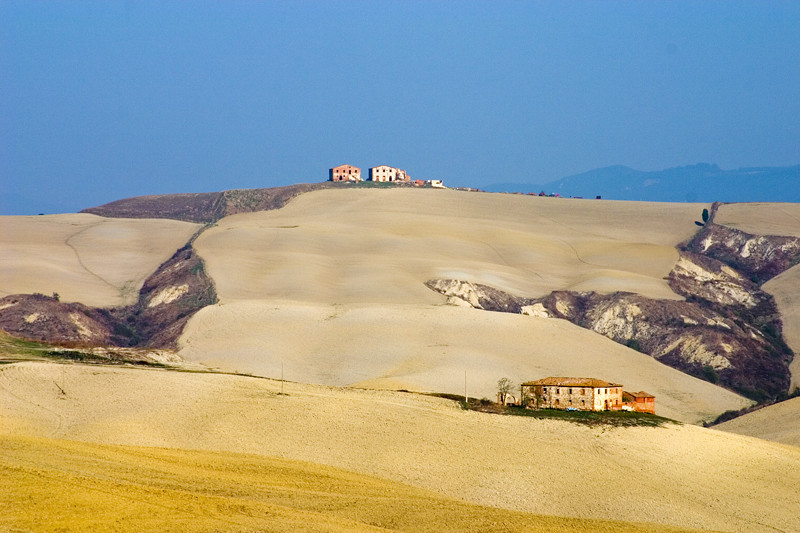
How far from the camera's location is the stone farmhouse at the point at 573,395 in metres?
72.3

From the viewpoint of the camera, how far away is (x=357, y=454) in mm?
55656

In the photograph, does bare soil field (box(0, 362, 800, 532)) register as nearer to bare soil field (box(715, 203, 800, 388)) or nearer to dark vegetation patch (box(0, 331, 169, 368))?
dark vegetation patch (box(0, 331, 169, 368))

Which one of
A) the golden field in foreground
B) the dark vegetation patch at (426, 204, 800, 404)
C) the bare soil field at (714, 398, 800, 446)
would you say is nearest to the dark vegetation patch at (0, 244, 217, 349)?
the dark vegetation patch at (426, 204, 800, 404)

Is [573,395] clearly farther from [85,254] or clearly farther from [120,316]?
[85,254]

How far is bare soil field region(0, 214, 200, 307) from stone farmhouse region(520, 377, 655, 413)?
66.1 meters

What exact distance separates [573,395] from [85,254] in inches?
3745

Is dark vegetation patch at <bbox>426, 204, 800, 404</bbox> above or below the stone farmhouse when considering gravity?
above

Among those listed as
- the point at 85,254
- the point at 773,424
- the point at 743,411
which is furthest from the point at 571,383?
the point at 85,254

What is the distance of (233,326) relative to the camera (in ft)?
338

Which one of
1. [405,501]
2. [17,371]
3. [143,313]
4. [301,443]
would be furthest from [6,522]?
[143,313]

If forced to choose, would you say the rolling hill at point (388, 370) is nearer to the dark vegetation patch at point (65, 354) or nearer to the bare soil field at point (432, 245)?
the bare soil field at point (432, 245)

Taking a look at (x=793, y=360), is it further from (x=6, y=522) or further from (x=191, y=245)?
(x=6, y=522)

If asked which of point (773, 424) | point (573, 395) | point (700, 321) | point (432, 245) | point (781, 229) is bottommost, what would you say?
point (773, 424)

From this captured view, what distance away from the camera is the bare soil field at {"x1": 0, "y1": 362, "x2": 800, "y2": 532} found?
43875mm
